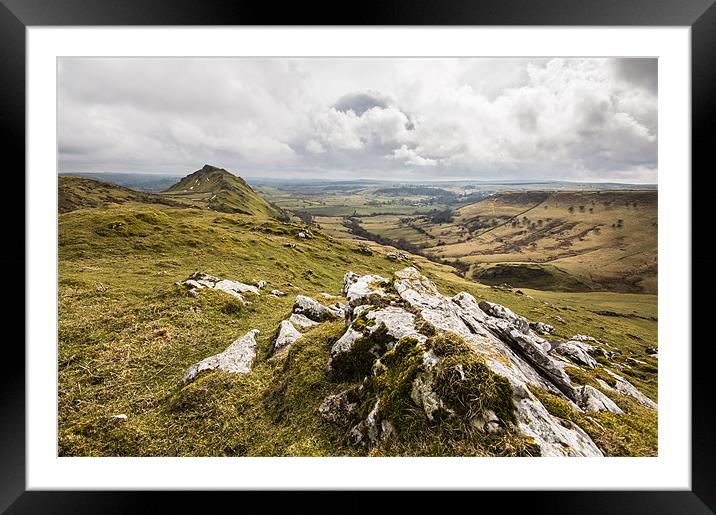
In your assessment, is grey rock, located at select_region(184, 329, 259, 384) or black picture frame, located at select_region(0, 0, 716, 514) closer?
black picture frame, located at select_region(0, 0, 716, 514)

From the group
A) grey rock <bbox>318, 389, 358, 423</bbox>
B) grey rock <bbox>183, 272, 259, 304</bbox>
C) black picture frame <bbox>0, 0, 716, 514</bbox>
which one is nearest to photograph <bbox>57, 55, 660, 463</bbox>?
grey rock <bbox>318, 389, 358, 423</bbox>

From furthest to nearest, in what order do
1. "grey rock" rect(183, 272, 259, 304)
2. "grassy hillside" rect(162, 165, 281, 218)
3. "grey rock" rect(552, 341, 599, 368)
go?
"grassy hillside" rect(162, 165, 281, 218) → "grey rock" rect(183, 272, 259, 304) → "grey rock" rect(552, 341, 599, 368)

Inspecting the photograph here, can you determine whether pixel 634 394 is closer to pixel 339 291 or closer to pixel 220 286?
pixel 220 286

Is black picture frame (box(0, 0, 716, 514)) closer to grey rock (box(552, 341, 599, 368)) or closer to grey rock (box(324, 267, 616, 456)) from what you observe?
grey rock (box(324, 267, 616, 456))

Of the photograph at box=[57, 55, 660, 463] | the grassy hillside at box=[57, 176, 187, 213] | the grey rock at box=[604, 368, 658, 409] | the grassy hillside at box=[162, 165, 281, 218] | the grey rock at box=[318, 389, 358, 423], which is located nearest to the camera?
the photograph at box=[57, 55, 660, 463]

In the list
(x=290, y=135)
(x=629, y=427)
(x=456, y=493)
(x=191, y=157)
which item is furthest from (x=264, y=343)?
(x=191, y=157)
